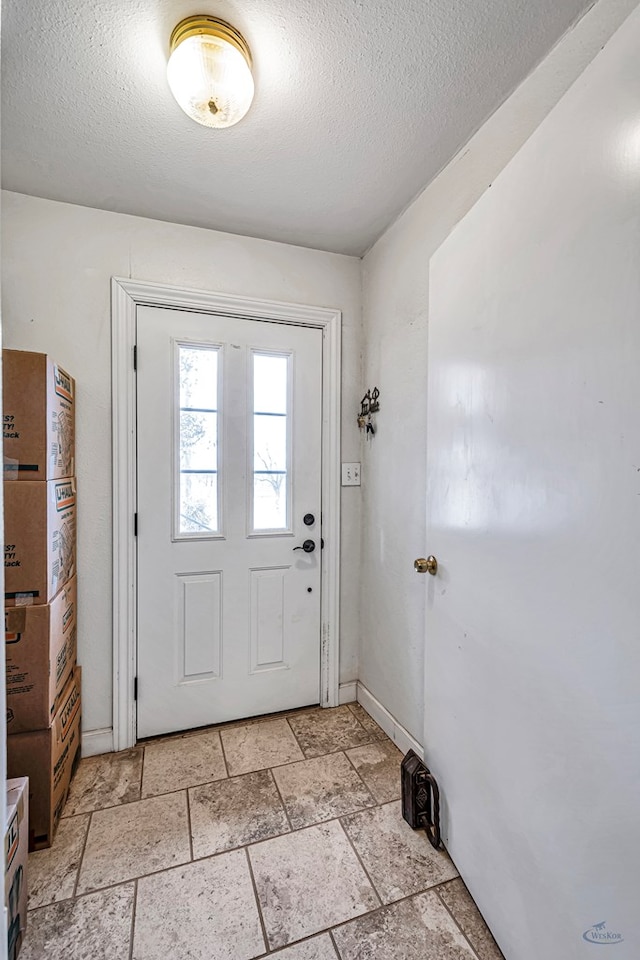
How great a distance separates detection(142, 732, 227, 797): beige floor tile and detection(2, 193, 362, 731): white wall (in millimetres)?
280

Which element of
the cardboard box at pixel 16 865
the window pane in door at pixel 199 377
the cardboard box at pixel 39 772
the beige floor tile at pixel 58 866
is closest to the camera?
the cardboard box at pixel 16 865

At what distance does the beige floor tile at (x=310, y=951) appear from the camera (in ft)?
3.43

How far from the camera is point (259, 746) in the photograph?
6.15ft

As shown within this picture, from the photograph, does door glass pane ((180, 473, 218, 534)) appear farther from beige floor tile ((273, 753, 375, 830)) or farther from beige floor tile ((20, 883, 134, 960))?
beige floor tile ((20, 883, 134, 960))

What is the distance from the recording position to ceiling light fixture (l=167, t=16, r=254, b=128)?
1.07m

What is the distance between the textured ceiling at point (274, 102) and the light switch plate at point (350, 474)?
3.83 feet

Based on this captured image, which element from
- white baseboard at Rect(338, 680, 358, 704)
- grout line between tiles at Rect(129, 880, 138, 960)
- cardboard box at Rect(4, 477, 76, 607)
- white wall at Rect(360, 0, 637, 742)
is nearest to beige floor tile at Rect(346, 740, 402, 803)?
white wall at Rect(360, 0, 637, 742)

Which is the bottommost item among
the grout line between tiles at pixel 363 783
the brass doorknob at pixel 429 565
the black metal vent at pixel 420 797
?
the grout line between tiles at pixel 363 783

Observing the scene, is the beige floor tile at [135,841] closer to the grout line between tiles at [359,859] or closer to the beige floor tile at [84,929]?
the beige floor tile at [84,929]

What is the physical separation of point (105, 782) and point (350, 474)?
1699mm

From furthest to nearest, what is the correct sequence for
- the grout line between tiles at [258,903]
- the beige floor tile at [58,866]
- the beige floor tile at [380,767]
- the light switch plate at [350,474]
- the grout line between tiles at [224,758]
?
the light switch plate at [350,474], the grout line between tiles at [224,758], the beige floor tile at [380,767], the beige floor tile at [58,866], the grout line between tiles at [258,903]

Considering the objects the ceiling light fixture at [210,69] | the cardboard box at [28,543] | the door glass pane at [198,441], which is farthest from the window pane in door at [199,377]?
the ceiling light fixture at [210,69]

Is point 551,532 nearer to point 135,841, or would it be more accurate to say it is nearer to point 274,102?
point 274,102

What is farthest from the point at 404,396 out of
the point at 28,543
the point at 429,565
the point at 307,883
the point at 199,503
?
the point at 307,883
